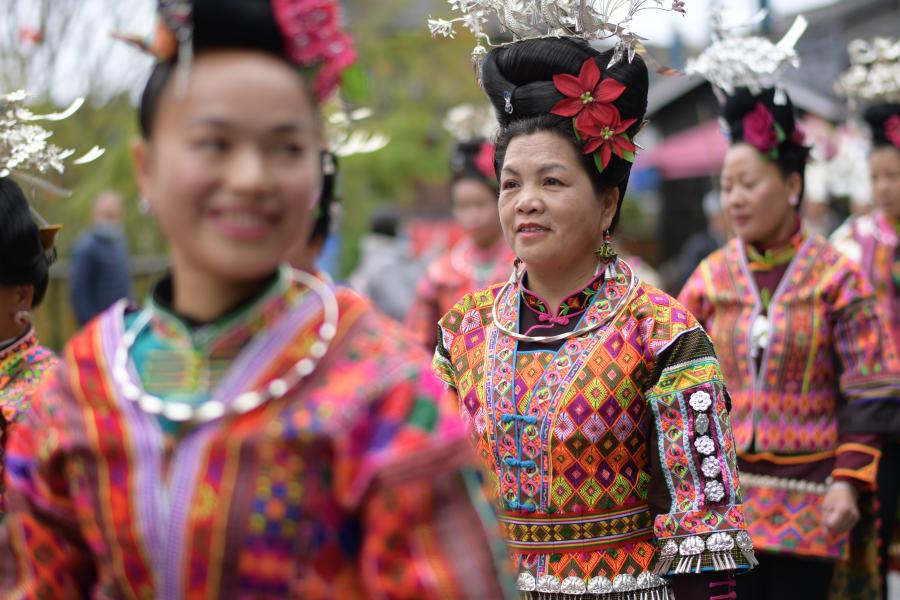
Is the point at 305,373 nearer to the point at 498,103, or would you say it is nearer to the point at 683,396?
the point at 683,396

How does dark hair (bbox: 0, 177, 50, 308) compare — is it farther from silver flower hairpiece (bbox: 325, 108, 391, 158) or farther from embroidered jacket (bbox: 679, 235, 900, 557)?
embroidered jacket (bbox: 679, 235, 900, 557)

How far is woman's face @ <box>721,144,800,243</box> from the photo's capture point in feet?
16.6

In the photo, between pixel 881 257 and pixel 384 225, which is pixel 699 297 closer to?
pixel 881 257

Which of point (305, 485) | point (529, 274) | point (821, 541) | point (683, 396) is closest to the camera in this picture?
point (305, 485)

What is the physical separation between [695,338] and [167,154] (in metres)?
1.68

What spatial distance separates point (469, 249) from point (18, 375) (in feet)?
15.9

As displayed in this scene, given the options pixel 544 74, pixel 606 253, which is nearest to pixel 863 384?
pixel 606 253

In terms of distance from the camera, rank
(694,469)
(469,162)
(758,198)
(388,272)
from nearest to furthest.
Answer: (694,469)
(758,198)
(469,162)
(388,272)

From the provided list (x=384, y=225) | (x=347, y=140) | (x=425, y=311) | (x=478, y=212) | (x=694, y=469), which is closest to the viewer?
(x=694, y=469)

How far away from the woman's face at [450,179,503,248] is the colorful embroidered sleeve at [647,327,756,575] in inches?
187

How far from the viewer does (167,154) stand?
6.72ft

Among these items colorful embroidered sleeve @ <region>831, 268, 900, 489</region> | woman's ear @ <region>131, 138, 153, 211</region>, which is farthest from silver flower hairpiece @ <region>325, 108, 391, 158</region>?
woman's ear @ <region>131, 138, 153, 211</region>

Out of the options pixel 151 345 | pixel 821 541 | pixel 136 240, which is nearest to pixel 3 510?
pixel 151 345

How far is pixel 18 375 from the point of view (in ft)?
11.7
